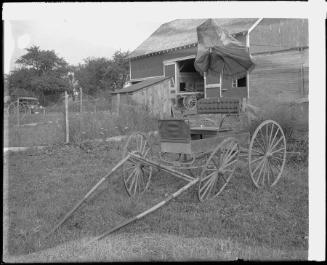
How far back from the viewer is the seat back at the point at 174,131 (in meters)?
4.96

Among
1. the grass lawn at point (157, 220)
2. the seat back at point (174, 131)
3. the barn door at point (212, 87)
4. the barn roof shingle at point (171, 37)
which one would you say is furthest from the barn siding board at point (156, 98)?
the seat back at point (174, 131)

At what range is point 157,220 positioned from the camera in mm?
4449

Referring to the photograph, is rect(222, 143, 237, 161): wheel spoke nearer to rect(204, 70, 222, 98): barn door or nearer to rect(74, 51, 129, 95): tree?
rect(74, 51, 129, 95): tree

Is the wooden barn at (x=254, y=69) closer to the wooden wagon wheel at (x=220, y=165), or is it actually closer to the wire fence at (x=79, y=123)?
the wire fence at (x=79, y=123)

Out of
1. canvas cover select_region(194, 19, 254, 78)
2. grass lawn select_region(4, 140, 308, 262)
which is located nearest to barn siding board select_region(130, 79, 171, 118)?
grass lawn select_region(4, 140, 308, 262)

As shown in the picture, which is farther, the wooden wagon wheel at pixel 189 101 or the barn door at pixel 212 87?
the wooden wagon wheel at pixel 189 101

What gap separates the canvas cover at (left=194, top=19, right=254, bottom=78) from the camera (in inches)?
A: 226

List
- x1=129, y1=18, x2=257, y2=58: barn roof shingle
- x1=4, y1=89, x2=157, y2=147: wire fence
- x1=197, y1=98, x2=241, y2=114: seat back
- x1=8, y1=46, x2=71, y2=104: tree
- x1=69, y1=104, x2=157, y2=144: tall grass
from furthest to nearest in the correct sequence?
1. x1=129, y1=18, x2=257, y2=58: barn roof shingle
2. x1=69, y1=104, x2=157, y2=144: tall grass
3. x1=4, y1=89, x2=157, y2=147: wire fence
4. x1=8, y1=46, x2=71, y2=104: tree
5. x1=197, y1=98, x2=241, y2=114: seat back

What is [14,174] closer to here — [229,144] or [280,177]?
[229,144]

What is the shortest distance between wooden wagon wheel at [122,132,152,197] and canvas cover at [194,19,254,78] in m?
1.66

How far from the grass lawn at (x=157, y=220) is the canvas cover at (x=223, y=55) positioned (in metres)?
1.88

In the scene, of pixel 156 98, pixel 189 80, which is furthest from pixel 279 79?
pixel 189 80

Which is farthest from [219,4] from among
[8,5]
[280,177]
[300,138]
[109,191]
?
[300,138]

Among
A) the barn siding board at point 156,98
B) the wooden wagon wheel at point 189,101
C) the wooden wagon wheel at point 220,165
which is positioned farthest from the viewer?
the wooden wagon wheel at point 189,101
